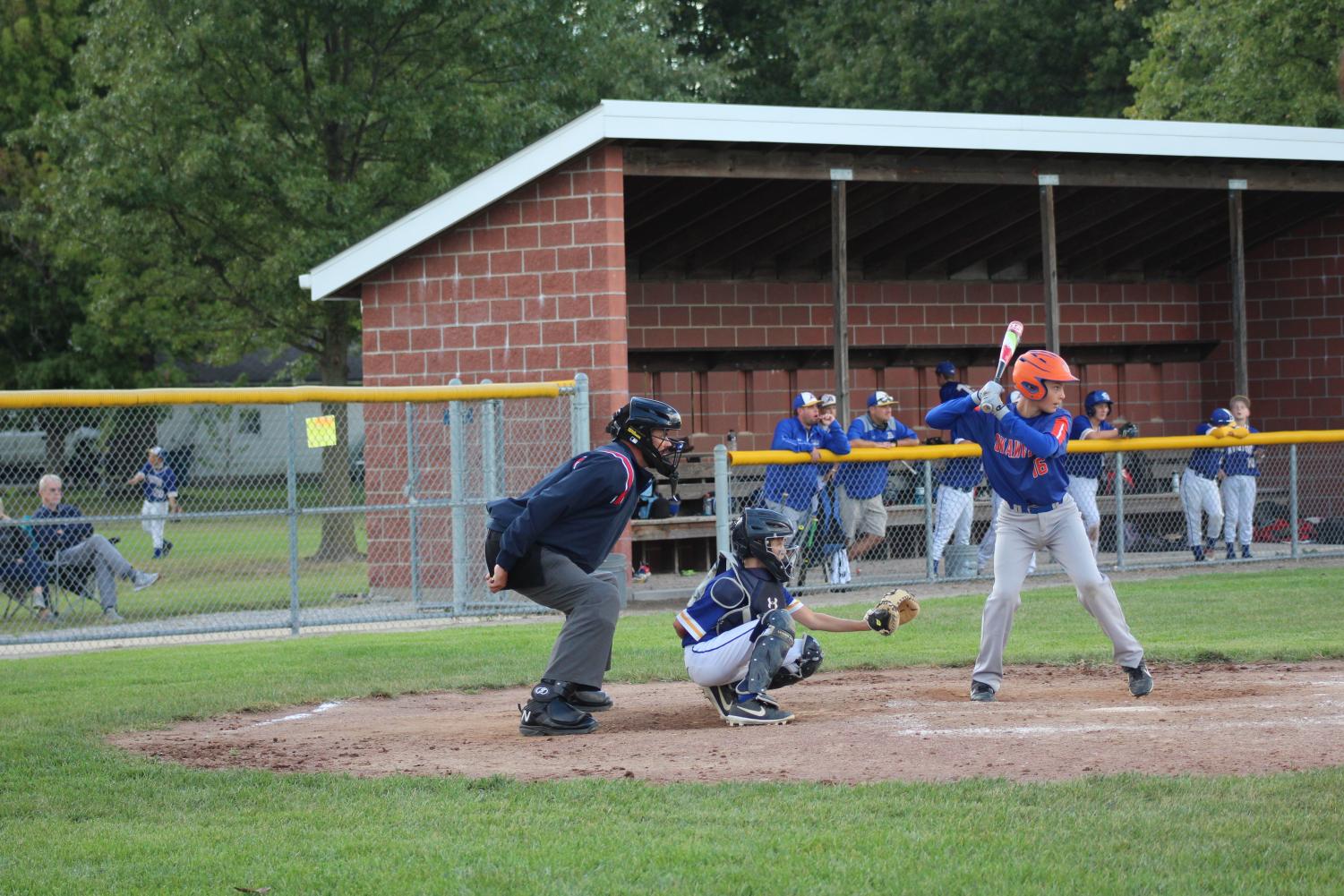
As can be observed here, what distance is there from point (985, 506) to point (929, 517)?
2178 mm

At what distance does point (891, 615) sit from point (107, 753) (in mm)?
3873

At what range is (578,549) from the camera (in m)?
8.05

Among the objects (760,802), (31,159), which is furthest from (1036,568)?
(31,159)

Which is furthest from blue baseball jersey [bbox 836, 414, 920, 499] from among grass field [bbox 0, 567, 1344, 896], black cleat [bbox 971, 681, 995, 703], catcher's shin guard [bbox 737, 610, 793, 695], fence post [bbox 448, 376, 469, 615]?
grass field [bbox 0, 567, 1344, 896]

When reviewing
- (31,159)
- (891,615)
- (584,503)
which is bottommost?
(891,615)

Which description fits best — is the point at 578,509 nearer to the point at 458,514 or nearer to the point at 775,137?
the point at 458,514

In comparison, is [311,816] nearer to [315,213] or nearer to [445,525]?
[445,525]

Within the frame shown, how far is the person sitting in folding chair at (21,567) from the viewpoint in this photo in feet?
40.2

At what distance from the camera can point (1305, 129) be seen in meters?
17.9

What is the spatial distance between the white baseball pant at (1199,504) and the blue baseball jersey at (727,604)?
9030 mm

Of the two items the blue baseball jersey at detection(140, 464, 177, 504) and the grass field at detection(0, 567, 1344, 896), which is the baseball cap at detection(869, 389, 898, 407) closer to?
the blue baseball jersey at detection(140, 464, 177, 504)

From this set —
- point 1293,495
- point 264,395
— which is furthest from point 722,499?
point 1293,495

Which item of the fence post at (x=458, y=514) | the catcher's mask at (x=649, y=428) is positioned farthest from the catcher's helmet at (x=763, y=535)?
the fence post at (x=458, y=514)

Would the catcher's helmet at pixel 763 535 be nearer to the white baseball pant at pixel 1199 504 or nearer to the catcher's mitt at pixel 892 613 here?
the catcher's mitt at pixel 892 613
